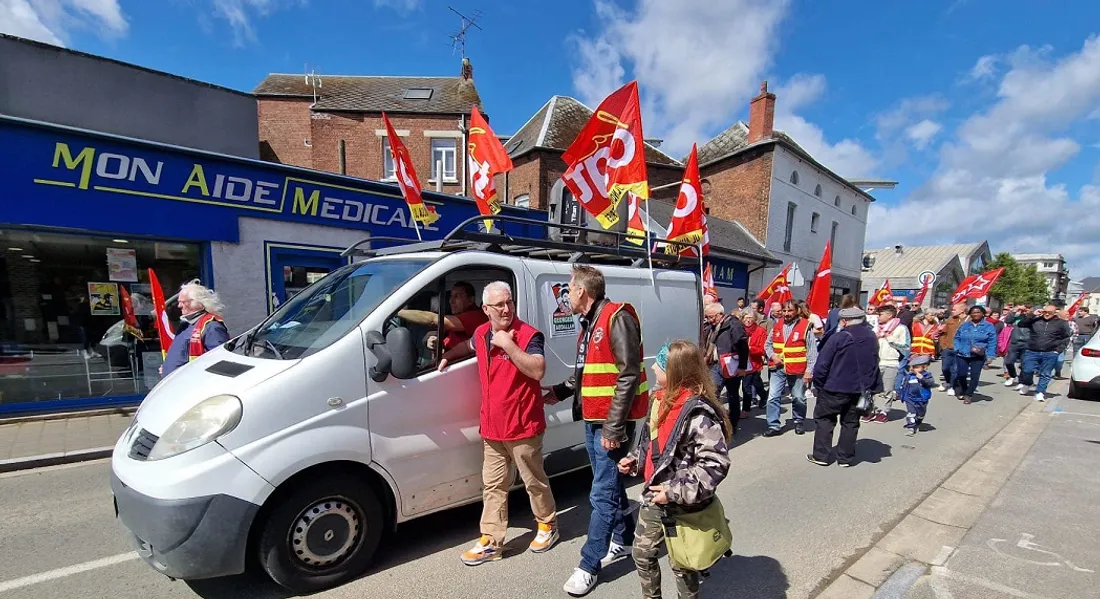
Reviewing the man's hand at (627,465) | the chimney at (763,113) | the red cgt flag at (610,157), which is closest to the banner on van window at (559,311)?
the man's hand at (627,465)

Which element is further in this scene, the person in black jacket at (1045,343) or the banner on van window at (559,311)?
the person in black jacket at (1045,343)

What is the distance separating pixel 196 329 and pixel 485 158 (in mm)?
4004

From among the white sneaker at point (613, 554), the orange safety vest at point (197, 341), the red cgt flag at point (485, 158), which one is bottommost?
the white sneaker at point (613, 554)

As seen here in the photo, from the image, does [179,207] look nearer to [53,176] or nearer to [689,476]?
[53,176]

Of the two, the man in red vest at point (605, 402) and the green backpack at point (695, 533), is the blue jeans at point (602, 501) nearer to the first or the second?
the man in red vest at point (605, 402)

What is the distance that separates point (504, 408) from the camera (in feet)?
9.84

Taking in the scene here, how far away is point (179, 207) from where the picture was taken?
732 centimetres

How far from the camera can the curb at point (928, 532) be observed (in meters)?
2.95

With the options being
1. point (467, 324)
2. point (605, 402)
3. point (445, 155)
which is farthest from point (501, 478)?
point (445, 155)

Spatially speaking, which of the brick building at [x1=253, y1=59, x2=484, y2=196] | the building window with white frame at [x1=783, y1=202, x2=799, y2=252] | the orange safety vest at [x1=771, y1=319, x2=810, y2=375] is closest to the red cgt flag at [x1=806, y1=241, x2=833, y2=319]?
the orange safety vest at [x1=771, y1=319, x2=810, y2=375]

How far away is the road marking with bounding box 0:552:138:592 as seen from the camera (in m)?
2.89

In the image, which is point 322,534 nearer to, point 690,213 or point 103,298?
point 690,213

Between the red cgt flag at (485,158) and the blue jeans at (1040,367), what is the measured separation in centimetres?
1077

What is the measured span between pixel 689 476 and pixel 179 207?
27.8 feet
